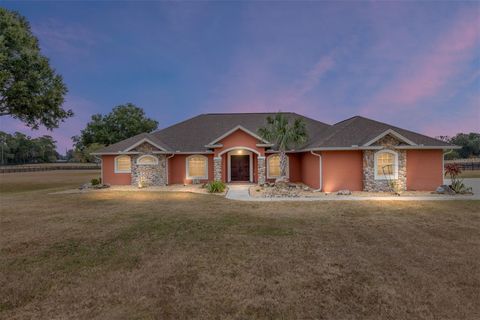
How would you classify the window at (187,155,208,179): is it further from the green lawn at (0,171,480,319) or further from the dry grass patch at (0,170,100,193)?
the dry grass patch at (0,170,100,193)

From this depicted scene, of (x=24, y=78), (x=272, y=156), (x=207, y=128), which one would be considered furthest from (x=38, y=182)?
(x=272, y=156)

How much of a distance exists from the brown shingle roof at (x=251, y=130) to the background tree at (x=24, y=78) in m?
5.82

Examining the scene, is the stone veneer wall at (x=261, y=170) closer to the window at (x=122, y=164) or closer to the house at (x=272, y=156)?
the house at (x=272, y=156)

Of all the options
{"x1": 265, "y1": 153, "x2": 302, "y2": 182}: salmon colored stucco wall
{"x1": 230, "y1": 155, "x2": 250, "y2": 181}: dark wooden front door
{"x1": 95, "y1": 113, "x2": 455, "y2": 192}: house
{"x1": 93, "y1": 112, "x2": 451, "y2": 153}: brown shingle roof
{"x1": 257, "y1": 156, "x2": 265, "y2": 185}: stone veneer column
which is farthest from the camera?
{"x1": 230, "y1": 155, "x2": 250, "y2": 181}: dark wooden front door

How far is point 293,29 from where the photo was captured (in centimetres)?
2211

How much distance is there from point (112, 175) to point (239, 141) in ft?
38.2

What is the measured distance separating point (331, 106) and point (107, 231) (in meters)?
36.4

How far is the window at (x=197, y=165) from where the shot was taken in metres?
19.7

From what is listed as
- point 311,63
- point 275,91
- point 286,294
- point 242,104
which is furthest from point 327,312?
point 242,104

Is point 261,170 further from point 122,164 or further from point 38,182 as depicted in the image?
point 38,182

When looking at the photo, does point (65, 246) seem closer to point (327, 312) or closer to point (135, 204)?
point (135, 204)

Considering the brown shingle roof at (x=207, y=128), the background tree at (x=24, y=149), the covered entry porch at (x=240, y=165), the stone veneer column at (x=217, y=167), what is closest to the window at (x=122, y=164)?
the brown shingle roof at (x=207, y=128)

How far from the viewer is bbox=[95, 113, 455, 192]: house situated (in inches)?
571

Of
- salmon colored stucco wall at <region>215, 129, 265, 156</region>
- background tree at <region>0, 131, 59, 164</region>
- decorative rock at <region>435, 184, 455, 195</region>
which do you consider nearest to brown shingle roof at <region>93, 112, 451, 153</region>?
salmon colored stucco wall at <region>215, 129, 265, 156</region>
